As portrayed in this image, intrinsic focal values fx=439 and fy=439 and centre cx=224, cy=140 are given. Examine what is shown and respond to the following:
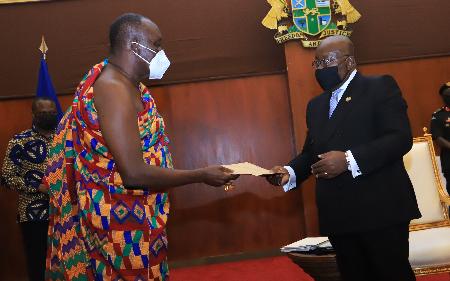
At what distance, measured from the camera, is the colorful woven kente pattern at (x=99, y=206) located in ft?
5.47

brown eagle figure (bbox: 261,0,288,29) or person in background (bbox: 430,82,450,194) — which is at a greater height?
brown eagle figure (bbox: 261,0,288,29)

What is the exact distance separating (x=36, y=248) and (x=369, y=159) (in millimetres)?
2661

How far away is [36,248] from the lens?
3.41m

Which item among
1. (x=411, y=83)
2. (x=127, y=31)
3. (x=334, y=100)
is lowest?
(x=334, y=100)

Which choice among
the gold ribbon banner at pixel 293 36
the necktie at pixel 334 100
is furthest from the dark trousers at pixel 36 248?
the gold ribbon banner at pixel 293 36

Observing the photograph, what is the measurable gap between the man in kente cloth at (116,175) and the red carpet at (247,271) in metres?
2.65

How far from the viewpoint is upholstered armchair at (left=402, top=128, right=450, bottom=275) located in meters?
2.73

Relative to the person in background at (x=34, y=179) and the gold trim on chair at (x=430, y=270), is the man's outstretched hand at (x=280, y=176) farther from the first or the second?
the person in background at (x=34, y=179)

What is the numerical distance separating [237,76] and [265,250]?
213 cm

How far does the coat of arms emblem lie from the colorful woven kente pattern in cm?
365

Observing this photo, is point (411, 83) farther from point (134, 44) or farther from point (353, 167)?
point (134, 44)

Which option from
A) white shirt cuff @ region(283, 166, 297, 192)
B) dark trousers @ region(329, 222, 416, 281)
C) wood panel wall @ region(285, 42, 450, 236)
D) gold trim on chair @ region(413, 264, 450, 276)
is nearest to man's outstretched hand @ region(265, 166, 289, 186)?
white shirt cuff @ region(283, 166, 297, 192)

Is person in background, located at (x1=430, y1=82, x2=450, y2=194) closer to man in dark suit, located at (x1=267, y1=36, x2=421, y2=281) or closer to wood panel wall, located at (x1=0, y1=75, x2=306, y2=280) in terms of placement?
wood panel wall, located at (x1=0, y1=75, x2=306, y2=280)

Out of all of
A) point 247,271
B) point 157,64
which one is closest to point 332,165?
point 157,64
